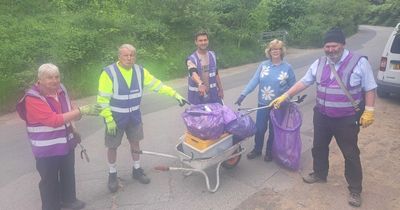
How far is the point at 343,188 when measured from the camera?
4.88 m

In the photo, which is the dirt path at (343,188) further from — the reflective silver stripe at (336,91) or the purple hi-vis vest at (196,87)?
the purple hi-vis vest at (196,87)

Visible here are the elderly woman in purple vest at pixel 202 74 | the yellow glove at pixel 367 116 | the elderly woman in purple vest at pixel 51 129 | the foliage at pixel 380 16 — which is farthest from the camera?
the foliage at pixel 380 16

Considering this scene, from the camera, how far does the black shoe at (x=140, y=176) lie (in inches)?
201

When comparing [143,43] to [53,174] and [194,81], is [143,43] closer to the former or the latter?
[194,81]

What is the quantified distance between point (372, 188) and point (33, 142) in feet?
13.0

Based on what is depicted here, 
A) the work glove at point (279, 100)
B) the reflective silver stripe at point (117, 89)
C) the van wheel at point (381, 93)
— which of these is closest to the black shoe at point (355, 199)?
the work glove at point (279, 100)

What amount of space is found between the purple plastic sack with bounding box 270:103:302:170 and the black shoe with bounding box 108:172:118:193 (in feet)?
7.18

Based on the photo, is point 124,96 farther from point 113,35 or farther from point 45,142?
point 113,35

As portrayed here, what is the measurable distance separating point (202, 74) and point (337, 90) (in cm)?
187

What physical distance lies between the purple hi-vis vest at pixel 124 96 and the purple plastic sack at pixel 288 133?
188cm

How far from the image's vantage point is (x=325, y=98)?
4.54m

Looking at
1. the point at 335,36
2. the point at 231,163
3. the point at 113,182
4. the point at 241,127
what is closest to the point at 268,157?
the point at 231,163

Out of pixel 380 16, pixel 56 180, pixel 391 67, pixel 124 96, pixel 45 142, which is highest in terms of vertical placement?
pixel 380 16

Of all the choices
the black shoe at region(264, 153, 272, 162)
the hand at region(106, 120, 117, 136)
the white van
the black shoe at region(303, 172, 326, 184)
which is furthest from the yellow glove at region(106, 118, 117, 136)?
the white van
